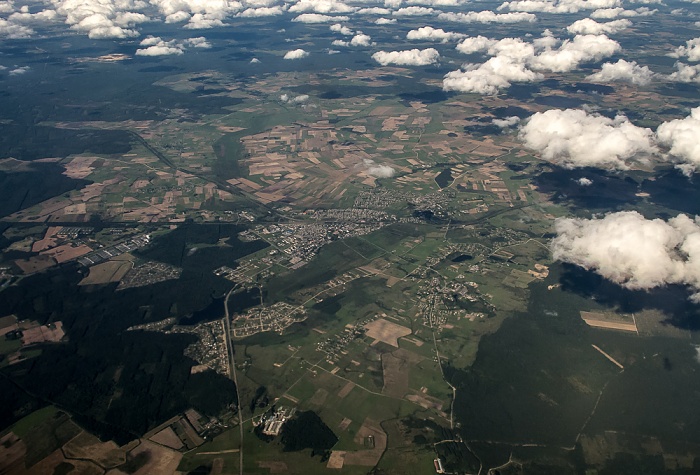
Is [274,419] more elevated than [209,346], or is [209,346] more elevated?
[274,419]

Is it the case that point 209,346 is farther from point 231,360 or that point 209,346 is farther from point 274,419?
point 274,419

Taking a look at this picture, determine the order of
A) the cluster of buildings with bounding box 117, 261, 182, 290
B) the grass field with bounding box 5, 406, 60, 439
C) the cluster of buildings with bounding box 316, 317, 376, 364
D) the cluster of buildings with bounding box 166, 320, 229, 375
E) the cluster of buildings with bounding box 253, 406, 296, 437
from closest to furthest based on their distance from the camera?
the grass field with bounding box 5, 406, 60, 439, the cluster of buildings with bounding box 253, 406, 296, 437, the cluster of buildings with bounding box 166, 320, 229, 375, the cluster of buildings with bounding box 316, 317, 376, 364, the cluster of buildings with bounding box 117, 261, 182, 290

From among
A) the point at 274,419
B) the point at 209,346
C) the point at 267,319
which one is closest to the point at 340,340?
the point at 267,319

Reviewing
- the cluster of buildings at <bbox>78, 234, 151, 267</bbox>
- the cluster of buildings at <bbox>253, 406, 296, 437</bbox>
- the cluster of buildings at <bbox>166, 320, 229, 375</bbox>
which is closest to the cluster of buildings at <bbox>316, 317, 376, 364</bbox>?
the cluster of buildings at <bbox>253, 406, 296, 437</bbox>

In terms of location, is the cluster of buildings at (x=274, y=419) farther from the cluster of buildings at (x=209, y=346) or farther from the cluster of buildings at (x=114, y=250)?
the cluster of buildings at (x=114, y=250)

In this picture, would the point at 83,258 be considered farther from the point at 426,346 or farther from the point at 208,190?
the point at 426,346

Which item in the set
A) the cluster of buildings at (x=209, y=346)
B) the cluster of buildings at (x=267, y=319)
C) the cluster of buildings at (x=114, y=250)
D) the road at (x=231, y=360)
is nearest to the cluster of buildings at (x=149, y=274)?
the cluster of buildings at (x=114, y=250)

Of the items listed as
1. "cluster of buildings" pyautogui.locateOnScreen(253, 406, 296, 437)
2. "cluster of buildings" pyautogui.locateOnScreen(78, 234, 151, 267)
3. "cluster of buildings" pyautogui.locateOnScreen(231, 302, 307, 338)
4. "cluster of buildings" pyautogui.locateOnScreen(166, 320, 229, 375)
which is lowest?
"cluster of buildings" pyautogui.locateOnScreen(78, 234, 151, 267)

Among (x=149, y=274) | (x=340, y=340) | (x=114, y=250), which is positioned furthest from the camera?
(x=114, y=250)

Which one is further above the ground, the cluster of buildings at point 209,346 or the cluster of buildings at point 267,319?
the cluster of buildings at point 209,346

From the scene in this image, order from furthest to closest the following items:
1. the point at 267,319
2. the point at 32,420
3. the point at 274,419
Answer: the point at 267,319
the point at 274,419
the point at 32,420

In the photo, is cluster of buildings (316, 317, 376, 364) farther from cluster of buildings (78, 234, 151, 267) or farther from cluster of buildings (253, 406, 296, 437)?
cluster of buildings (78, 234, 151, 267)
